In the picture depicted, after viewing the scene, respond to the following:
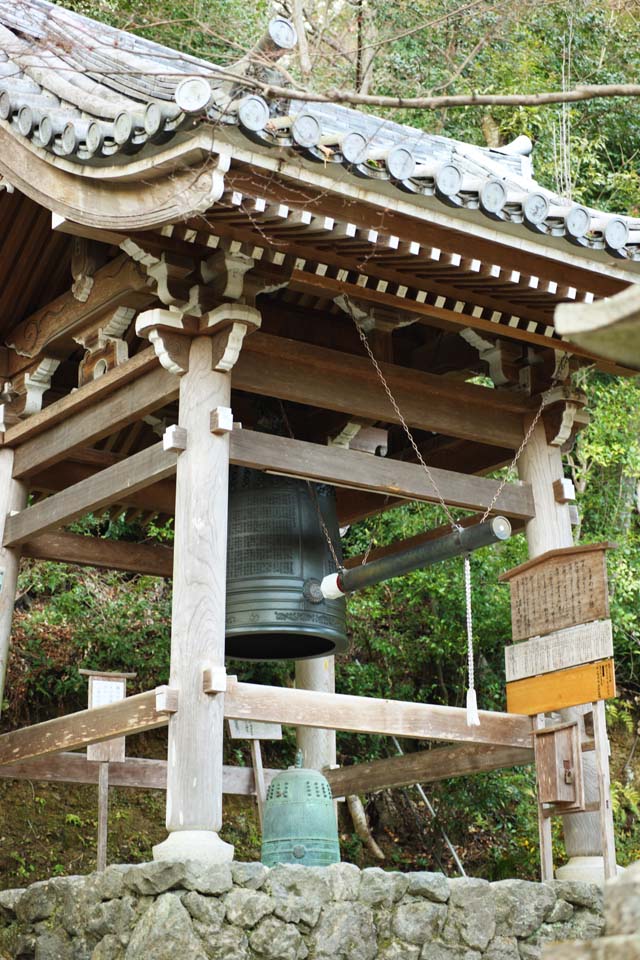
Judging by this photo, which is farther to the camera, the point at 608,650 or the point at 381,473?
the point at 381,473

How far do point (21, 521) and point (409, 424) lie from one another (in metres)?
2.32

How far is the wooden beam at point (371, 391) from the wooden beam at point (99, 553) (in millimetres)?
1807

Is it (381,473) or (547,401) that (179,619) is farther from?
(547,401)

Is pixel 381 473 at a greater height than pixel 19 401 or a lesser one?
lesser

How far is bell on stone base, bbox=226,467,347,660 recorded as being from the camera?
6.40m

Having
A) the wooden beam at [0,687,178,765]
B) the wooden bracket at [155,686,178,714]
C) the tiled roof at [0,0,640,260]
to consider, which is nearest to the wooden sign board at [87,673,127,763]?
the wooden beam at [0,687,178,765]

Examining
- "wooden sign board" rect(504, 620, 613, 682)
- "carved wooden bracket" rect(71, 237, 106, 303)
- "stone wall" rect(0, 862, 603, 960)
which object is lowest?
"stone wall" rect(0, 862, 603, 960)

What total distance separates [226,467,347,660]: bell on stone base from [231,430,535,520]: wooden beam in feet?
1.80

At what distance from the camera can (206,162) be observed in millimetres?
4961

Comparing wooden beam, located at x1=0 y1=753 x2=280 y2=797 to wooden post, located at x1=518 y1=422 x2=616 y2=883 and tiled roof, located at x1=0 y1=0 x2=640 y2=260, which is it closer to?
wooden post, located at x1=518 y1=422 x2=616 y2=883

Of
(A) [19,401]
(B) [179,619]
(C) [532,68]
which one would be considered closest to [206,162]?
(B) [179,619]

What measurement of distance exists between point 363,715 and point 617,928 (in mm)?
3592

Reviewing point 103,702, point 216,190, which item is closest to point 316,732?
point 103,702

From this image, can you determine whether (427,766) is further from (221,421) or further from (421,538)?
(221,421)
